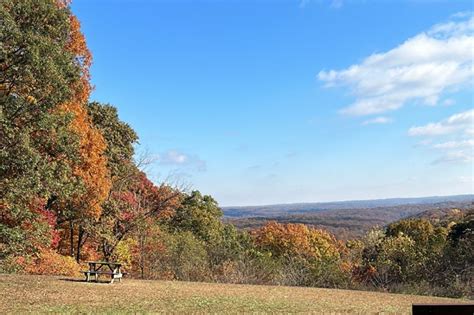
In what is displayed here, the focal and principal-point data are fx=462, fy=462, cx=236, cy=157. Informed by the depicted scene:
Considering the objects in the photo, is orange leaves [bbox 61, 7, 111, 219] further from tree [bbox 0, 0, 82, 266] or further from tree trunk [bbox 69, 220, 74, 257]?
tree trunk [bbox 69, 220, 74, 257]

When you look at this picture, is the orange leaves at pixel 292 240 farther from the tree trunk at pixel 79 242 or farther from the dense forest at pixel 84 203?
the tree trunk at pixel 79 242

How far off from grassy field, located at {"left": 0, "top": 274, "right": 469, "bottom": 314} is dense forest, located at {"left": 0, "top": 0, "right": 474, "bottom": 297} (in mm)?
1658

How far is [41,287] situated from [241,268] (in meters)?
11.6

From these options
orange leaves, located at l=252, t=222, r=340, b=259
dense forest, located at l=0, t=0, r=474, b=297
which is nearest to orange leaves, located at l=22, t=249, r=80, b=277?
dense forest, located at l=0, t=0, r=474, b=297

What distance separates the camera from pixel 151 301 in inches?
476

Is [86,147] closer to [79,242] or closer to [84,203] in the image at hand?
[84,203]

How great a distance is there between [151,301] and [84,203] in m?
9.17

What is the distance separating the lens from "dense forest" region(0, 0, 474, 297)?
41.0 ft

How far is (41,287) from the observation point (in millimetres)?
13805

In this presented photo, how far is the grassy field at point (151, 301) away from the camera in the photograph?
34.8 ft

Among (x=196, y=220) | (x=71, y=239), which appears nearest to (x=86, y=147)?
(x=71, y=239)

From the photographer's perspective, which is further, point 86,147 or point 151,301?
point 86,147

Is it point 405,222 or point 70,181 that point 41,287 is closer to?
point 70,181

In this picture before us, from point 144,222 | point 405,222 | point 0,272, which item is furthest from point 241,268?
point 405,222
